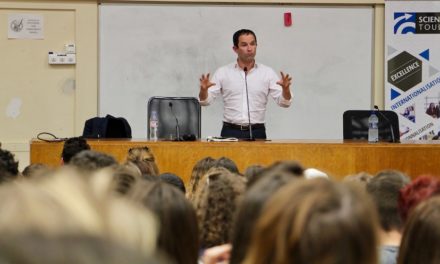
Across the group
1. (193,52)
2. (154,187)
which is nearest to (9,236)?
(154,187)

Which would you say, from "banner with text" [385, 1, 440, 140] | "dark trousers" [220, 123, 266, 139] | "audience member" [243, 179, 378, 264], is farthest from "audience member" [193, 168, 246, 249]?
"banner with text" [385, 1, 440, 140]

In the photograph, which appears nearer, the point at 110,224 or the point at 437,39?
the point at 110,224

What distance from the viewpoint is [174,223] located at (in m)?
1.58

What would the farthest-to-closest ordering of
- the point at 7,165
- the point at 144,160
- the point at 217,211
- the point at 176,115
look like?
1. the point at 176,115
2. the point at 144,160
3. the point at 7,165
4. the point at 217,211

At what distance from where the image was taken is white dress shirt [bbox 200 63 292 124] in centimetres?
657

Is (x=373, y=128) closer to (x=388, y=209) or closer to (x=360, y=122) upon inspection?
(x=360, y=122)

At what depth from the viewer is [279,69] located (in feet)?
25.7

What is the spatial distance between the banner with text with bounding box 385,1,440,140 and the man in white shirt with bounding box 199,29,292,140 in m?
1.70

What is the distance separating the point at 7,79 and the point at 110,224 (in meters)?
7.23

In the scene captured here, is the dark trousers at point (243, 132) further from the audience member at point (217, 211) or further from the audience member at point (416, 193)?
the audience member at point (416, 193)

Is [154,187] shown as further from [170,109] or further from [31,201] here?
[170,109]

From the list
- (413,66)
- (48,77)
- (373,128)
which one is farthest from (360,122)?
(48,77)

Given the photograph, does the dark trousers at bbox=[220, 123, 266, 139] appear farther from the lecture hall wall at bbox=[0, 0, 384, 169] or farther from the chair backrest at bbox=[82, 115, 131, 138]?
the lecture hall wall at bbox=[0, 0, 384, 169]

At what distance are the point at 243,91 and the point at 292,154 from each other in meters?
1.37
